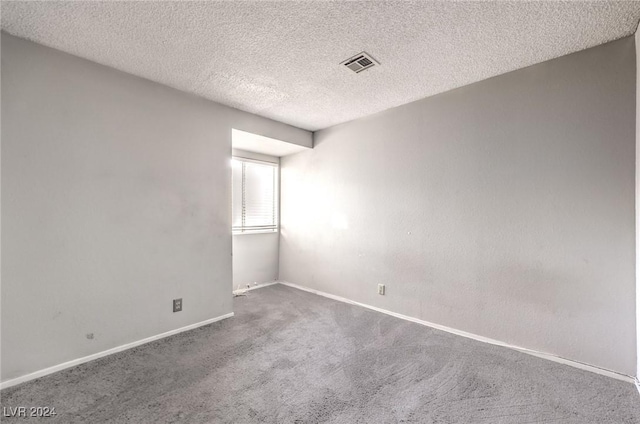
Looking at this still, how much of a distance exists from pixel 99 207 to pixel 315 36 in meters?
2.26

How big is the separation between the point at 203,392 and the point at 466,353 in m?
2.15

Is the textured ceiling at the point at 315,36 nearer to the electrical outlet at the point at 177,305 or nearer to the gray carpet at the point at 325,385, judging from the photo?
the electrical outlet at the point at 177,305

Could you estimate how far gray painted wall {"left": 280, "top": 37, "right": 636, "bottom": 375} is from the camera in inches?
82.5

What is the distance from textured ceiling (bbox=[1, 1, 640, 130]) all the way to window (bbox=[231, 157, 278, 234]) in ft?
5.44

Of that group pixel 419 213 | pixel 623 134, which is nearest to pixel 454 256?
→ pixel 419 213

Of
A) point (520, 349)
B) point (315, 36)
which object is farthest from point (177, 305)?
point (520, 349)

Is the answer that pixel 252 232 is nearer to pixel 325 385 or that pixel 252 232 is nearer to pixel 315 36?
pixel 325 385

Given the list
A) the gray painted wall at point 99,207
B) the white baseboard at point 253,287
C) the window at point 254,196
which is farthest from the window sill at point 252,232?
the gray painted wall at point 99,207

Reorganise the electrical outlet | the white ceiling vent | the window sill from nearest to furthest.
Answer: the white ceiling vent, the electrical outlet, the window sill

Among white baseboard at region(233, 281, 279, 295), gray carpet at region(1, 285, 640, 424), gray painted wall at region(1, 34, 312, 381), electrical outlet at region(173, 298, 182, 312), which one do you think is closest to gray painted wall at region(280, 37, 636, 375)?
gray carpet at region(1, 285, 640, 424)

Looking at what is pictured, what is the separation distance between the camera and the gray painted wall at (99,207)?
6.60 feet

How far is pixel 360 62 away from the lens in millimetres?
2336

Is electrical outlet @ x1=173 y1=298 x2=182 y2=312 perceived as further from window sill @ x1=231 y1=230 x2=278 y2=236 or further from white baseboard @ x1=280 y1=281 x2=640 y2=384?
white baseboard @ x1=280 y1=281 x2=640 y2=384

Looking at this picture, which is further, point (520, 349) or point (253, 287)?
point (253, 287)
